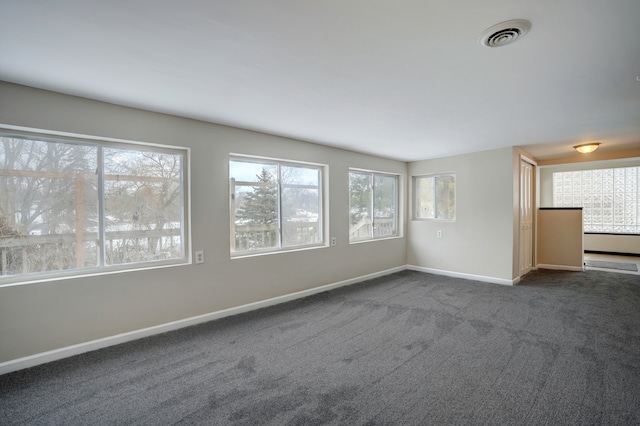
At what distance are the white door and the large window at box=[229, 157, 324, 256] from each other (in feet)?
12.2

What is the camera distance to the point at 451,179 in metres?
5.59

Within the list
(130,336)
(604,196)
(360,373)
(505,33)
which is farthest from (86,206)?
(604,196)

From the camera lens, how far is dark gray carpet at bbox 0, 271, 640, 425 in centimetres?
183

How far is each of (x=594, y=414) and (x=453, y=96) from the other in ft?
8.23

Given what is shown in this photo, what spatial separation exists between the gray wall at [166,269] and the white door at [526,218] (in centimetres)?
334

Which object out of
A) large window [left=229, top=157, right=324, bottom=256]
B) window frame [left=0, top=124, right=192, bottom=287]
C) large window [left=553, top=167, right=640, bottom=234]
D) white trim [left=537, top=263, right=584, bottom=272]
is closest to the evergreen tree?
large window [left=229, top=157, right=324, bottom=256]

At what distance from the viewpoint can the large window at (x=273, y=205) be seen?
145 inches

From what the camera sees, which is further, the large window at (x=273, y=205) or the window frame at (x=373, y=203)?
the window frame at (x=373, y=203)

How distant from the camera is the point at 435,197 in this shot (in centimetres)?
584

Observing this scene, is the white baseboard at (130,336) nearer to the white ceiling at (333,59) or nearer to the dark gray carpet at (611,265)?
the white ceiling at (333,59)

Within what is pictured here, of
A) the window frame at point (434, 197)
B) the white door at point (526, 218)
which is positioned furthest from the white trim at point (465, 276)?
the window frame at point (434, 197)

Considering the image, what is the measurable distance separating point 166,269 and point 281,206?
5.38 feet

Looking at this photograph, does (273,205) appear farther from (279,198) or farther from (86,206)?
(86,206)

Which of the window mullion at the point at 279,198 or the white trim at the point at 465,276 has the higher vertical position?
the window mullion at the point at 279,198
